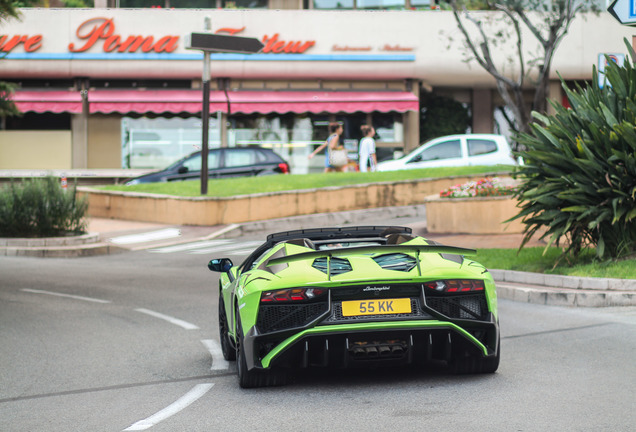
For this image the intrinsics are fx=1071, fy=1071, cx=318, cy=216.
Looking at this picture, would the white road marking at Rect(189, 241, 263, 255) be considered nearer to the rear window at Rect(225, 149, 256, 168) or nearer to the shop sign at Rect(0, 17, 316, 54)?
the rear window at Rect(225, 149, 256, 168)

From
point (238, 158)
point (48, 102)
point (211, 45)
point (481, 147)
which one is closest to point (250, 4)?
point (48, 102)

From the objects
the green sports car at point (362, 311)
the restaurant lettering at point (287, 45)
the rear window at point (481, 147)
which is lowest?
the green sports car at point (362, 311)

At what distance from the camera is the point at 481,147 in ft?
96.0

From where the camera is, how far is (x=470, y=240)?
1936 cm

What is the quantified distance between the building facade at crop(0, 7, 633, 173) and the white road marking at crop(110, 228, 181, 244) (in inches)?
546

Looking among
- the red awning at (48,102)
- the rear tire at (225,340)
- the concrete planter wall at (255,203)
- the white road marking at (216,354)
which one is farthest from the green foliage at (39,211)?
the red awning at (48,102)

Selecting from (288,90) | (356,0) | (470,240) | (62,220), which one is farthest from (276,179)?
(356,0)

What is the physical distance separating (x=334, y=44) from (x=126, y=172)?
859 cm

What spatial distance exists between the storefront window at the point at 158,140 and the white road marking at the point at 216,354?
95.9ft

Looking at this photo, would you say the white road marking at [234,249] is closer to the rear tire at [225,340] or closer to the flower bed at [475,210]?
the flower bed at [475,210]

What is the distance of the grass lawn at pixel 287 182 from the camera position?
2544cm

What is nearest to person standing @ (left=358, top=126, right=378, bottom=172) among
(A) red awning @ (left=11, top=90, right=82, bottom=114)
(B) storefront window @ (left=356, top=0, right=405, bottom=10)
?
(B) storefront window @ (left=356, top=0, right=405, bottom=10)

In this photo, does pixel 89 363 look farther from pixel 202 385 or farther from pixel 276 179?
pixel 276 179

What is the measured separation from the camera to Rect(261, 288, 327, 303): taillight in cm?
696
